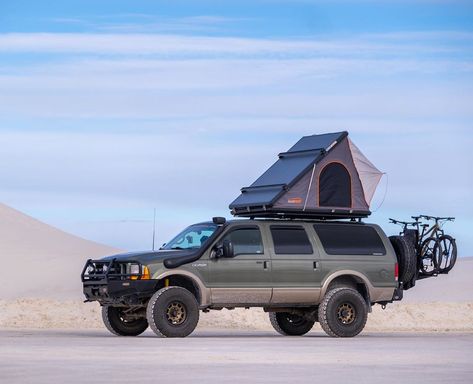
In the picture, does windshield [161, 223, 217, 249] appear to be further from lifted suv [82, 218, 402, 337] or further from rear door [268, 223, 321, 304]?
rear door [268, 223, 321, 304]

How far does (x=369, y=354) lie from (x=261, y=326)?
44.4 ft

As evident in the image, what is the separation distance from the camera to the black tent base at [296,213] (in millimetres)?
23934

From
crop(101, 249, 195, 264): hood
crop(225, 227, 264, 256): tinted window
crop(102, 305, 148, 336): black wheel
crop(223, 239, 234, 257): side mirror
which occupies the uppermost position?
crop(225, 227, 264, 256): tinted window

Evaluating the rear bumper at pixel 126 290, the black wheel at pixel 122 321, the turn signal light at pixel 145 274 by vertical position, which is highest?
the turn signal light at pixel 145 274

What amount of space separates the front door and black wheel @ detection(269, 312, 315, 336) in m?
2.25

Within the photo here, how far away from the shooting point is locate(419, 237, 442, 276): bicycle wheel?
84.6ft

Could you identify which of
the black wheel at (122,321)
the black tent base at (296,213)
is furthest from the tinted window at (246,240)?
the black wheel at (122,321)

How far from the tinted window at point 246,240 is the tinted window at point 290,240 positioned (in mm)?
315

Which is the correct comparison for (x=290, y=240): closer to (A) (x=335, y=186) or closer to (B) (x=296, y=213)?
(B) (x=296, y=213)

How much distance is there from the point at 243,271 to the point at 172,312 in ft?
5.01

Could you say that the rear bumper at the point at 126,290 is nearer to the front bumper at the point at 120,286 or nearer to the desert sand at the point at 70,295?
the front bumper at the point at 120,286

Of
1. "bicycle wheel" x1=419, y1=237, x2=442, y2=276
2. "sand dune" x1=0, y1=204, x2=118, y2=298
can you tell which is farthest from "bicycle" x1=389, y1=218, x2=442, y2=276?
"sand dune" x1=0, y1=204, x2=118, y2=298

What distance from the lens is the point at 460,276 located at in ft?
164

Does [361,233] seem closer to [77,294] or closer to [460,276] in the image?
[77,294]
